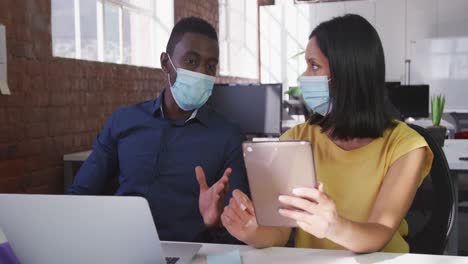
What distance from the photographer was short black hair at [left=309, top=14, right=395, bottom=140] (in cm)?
124

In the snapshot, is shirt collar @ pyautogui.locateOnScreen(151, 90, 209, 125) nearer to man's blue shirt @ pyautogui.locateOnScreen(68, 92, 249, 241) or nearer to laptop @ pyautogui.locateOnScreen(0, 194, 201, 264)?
man's blue shirt @ pyautogui.locateOnScreen(68, 92, 249, 241)

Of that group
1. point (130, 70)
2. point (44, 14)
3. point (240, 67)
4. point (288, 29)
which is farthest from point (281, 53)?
point (44, 14)

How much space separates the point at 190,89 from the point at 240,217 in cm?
72

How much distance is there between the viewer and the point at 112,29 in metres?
3.52

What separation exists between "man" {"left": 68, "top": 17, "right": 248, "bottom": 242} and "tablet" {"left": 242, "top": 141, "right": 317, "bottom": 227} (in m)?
0.64

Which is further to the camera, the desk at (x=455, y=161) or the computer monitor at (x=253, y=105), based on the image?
the computer monitor at (x=253, y=105)

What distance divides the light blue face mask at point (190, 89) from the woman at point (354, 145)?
45 cm

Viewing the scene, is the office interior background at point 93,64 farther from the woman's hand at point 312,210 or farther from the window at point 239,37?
the woman's hand at point 312,210

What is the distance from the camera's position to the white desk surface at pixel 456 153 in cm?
233

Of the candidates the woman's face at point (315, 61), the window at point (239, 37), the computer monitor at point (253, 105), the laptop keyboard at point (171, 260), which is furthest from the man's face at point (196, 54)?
the window at point (239, 37)

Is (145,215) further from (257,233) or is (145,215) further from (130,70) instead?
(130,70)

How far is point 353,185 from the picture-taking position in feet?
4.18

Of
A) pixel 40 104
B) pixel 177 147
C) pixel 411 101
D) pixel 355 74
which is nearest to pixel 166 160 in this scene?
pixel 177 147

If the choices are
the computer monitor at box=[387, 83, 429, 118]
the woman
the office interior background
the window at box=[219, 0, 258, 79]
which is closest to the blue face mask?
the woman
